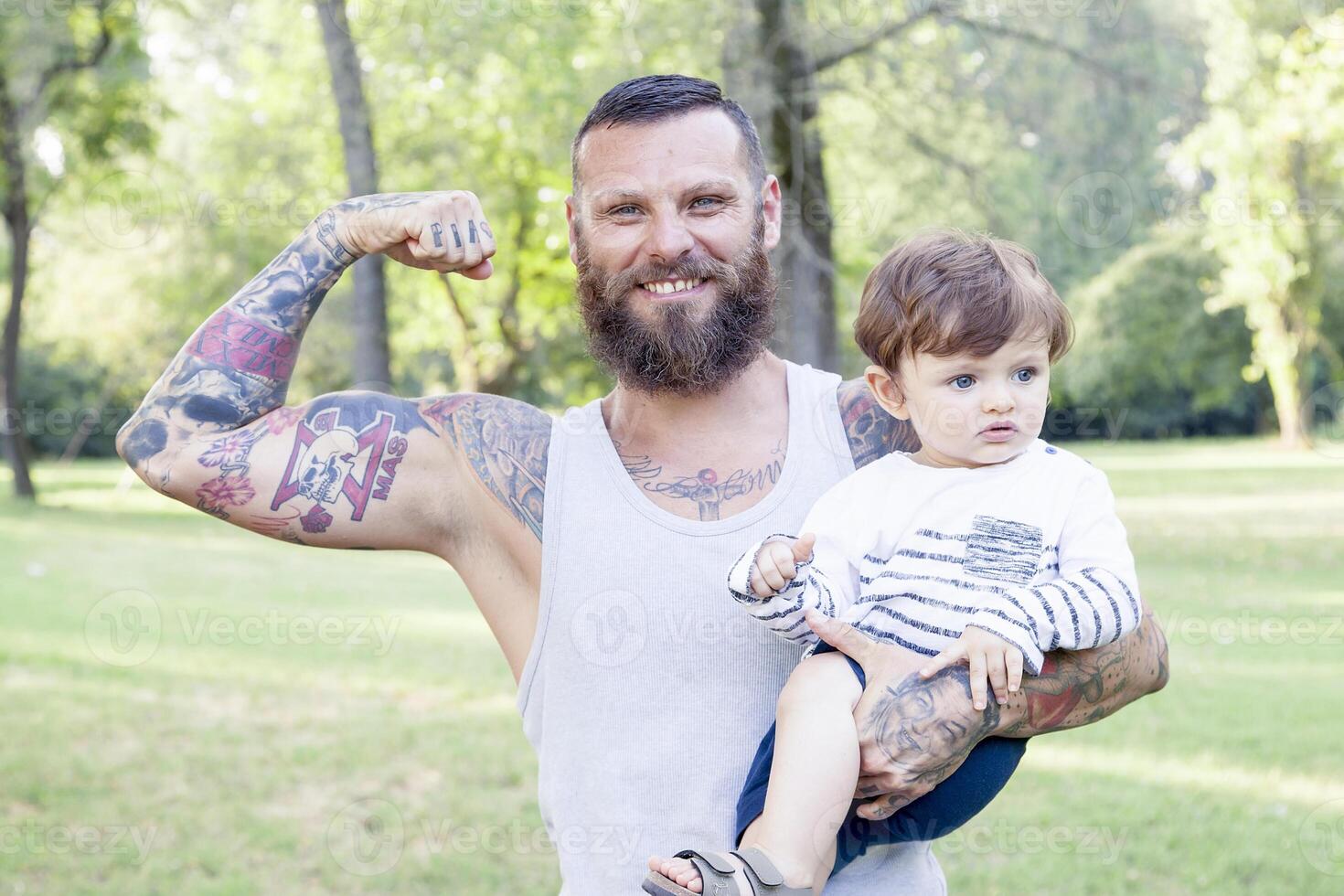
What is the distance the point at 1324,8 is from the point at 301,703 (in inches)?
482

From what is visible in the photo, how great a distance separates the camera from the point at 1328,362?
3391cm

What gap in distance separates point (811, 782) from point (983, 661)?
0.35 metres

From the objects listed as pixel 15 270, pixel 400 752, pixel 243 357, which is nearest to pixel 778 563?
pixel 243 357

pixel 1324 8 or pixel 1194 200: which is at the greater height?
pixel 1324 8

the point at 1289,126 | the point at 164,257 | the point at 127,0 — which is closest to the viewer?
the point at 1289,126

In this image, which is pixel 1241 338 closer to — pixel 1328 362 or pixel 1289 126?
pixel 1328 362

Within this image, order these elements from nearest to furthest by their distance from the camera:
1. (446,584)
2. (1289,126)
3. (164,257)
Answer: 1. (446,584)
2. (1289,126)
3. (164,257)

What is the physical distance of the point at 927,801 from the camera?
7.43 feet

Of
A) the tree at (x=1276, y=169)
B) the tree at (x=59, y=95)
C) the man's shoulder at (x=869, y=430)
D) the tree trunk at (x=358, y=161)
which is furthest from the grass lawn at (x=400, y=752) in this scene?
the tree at (x=59, y=95)

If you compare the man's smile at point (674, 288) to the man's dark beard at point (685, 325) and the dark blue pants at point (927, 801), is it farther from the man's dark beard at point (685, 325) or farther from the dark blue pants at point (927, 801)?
the dark blue pants at point (927, 801)

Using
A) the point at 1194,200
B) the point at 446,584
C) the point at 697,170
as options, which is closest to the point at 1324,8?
the point at 446,584

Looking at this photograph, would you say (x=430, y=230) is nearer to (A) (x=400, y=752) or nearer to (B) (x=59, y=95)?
(A) (x=400, y=752)

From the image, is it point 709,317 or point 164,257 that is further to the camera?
point 164,257

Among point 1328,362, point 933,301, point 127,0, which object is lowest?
point 1328,362
